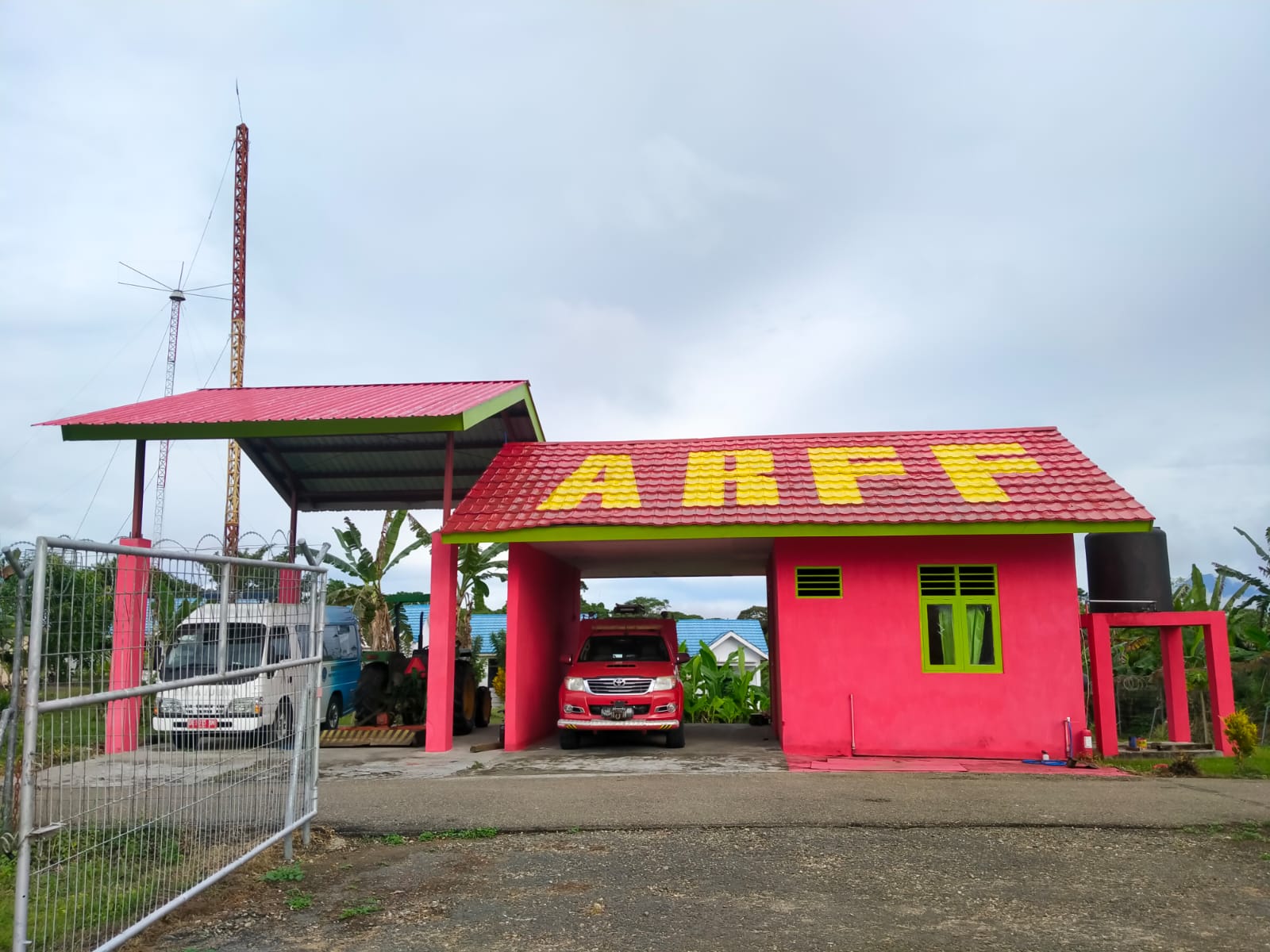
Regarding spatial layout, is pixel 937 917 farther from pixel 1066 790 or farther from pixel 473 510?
pixel 473 510

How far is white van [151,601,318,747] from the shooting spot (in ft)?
17.6

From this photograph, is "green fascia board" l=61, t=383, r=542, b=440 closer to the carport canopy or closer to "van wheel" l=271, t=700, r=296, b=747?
the carport canopy

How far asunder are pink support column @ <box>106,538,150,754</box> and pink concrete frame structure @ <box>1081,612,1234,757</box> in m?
12.4

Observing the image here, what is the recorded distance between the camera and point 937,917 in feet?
18.9

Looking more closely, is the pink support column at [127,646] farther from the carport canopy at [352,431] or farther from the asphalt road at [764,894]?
the carport canopy at [352,431]

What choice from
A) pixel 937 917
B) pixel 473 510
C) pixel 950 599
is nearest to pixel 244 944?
pixel 937 917

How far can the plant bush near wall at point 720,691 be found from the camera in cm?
1998

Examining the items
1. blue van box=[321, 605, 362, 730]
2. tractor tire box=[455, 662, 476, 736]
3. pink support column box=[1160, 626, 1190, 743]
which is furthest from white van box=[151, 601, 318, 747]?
pink support column box=[1160, 626, 1190, 743]

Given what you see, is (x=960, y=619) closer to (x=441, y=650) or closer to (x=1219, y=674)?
(x=1219, y=674)

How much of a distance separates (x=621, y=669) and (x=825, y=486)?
4032mm

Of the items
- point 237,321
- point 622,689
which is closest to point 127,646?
point 622,689

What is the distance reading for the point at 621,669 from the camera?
554 inches

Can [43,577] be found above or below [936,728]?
above

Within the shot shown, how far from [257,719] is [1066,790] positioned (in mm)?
8035
